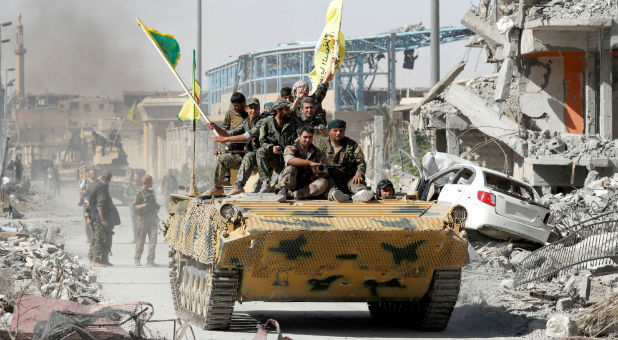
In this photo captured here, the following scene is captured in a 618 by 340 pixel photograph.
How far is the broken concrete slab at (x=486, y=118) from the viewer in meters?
24.1

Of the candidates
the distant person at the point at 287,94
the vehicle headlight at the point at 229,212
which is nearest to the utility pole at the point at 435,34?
the distant person at the point at 287,94

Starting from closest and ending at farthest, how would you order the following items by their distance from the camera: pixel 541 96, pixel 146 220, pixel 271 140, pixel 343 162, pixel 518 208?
pixel 343 162 < pixel 271 140 < pixel 518 208 < pixel 146 220 < pixel 541 96

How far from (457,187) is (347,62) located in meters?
39.0

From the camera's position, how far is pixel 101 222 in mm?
19266

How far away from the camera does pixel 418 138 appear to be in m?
31.2

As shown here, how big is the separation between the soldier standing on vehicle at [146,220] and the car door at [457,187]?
5.55 m

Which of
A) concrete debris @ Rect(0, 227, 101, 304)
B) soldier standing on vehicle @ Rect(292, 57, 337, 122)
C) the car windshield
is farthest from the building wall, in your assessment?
soldier standing on vehicle @ Rect(292, 57, 337, 122)

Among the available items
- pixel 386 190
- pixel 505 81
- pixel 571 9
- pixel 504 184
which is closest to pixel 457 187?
pixel 504 184

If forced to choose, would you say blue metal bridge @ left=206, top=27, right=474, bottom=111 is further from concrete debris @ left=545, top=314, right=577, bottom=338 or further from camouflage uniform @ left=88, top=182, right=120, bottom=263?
concrete debris @ left=545, top=314, right=577, bottom=338

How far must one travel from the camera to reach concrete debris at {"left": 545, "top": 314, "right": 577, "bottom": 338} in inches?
367

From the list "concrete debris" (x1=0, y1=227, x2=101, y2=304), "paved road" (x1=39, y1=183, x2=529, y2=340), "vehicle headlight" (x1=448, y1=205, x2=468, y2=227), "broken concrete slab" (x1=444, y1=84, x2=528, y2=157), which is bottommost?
"paved road" (x1=39, y1=183, x2=529, y2=340)

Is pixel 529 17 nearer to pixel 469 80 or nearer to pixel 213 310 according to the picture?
pixel 469 80

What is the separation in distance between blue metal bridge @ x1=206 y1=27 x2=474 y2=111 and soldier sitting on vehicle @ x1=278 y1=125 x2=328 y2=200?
38.1 metres

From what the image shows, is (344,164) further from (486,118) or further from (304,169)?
(486,118)
